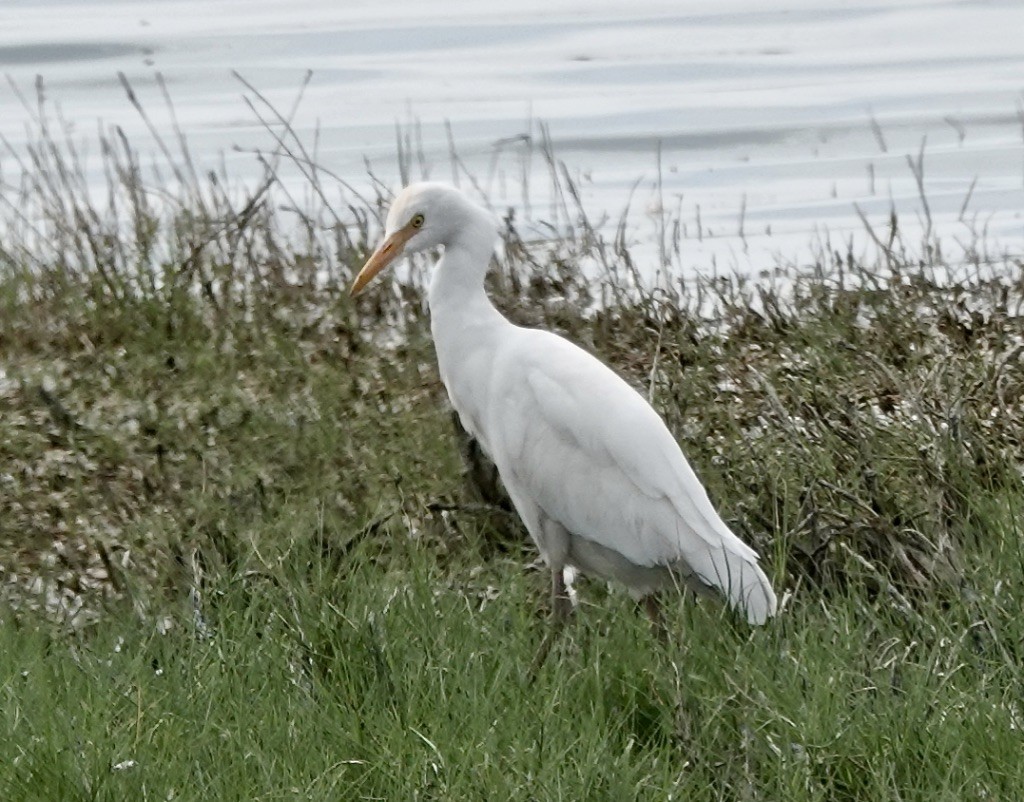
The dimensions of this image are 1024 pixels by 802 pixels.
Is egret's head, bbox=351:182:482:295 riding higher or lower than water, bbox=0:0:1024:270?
higher

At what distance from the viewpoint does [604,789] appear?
3.16 metres

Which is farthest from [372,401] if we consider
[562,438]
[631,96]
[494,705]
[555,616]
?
[631,96]

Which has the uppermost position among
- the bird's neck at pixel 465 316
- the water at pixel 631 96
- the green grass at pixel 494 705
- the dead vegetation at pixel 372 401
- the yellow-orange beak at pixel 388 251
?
the yellow-orange beak at pixel 388 251

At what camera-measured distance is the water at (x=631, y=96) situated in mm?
10367

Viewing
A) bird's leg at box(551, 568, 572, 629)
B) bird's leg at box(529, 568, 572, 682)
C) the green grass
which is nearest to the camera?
the green grass

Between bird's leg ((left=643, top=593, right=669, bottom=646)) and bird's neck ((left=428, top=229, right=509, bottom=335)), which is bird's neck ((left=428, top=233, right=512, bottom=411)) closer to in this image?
bird's neck ((left=428, top=229, right=509, bottom=335))

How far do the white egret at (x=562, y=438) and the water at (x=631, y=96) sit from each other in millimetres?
3663

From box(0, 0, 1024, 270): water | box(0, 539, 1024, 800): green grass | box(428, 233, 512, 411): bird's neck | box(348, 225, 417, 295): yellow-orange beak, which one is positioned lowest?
box(0, 0, 1024, 270): water

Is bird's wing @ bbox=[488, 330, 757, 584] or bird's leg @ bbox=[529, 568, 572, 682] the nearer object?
bird's leg @ bbox=[529, 568, 572, 682]

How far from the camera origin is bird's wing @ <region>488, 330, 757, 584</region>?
14.2ft

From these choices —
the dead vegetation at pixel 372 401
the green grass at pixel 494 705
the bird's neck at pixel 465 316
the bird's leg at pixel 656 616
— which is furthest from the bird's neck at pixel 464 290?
the green grass at pixel 494 705

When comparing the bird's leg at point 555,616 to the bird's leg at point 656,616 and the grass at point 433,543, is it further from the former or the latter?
the bird's leg at point 656,616

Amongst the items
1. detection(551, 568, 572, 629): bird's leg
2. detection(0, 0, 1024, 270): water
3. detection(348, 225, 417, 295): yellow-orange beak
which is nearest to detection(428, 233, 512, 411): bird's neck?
detection(348, 225, 417, 295): yellow-orange beak

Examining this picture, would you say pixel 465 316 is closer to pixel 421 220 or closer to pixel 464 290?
pixel 464 290
